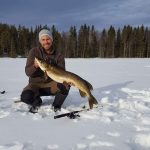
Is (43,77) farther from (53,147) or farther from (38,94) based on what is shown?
(53,147)

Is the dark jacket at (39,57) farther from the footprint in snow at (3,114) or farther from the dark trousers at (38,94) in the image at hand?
the footprint in snow at (3,114)

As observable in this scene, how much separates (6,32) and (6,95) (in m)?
74.0

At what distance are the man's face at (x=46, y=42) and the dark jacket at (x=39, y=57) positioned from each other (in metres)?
0.14

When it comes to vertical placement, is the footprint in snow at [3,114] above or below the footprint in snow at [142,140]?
above

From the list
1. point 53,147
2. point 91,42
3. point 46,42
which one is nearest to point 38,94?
point 46,42

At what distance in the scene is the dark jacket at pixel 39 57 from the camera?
255 inches

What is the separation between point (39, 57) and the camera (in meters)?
6.52

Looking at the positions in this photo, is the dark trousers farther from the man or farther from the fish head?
the fish head

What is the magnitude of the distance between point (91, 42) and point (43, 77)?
78322 millimetres

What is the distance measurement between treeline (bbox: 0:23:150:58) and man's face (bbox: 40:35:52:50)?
70650 mm

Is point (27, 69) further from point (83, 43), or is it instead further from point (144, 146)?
point (83, 43)

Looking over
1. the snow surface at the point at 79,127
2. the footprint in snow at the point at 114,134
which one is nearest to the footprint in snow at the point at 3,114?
the snow surface at the point at 79,127

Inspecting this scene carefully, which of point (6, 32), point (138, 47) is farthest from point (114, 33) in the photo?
point (6, 32)

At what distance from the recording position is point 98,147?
14.0 ft
